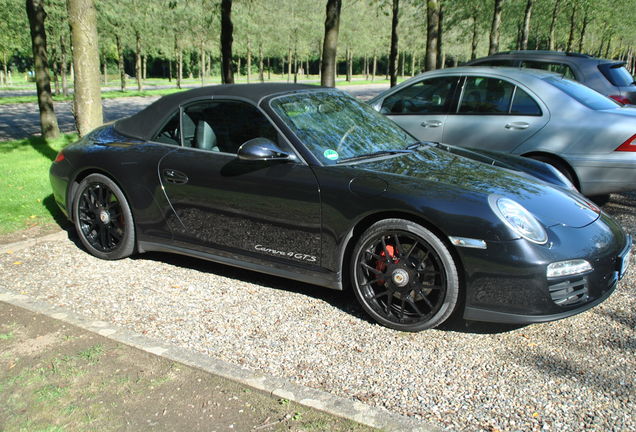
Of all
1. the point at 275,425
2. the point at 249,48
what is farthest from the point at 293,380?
the point at 249,48

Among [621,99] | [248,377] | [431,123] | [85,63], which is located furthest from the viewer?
[621,99]

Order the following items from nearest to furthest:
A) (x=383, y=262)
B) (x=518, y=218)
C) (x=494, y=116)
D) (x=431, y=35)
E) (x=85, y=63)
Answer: (x=518, y=218) < (x=383, y=262) < (x=494, y=116) < (x=85, y=63) < (x=431, y=35)

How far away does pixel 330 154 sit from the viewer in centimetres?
410

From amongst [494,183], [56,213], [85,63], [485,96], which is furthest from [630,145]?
[85,63]

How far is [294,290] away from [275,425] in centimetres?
180

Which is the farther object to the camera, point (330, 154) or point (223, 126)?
point (223, 126)

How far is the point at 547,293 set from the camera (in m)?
3.36

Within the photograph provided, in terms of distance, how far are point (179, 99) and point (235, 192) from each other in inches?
45.2

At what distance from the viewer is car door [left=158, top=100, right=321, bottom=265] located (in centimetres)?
402

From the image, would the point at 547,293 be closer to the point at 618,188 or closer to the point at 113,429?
the point at 113,429

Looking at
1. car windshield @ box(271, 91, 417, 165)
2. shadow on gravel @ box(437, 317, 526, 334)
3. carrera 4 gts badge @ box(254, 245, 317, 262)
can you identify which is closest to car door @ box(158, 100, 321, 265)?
carrera 4 gts badge @ box(254, 245, 317, 262)

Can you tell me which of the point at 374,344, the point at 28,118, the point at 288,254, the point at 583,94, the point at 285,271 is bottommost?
the point at 28,118

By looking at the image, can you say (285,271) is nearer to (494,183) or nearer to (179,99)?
(494,183)

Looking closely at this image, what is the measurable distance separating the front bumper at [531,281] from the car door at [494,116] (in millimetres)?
3209
